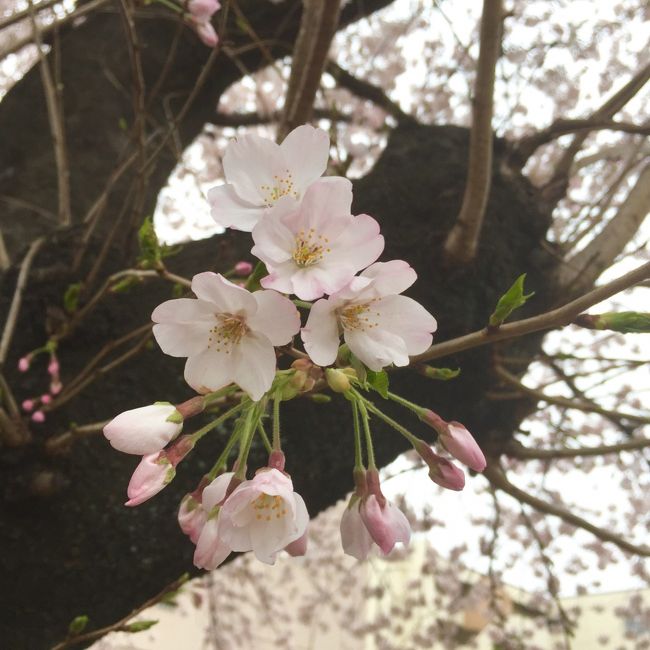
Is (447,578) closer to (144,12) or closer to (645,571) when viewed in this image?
(645,571)

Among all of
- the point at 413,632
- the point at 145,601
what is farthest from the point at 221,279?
the point at 413,632

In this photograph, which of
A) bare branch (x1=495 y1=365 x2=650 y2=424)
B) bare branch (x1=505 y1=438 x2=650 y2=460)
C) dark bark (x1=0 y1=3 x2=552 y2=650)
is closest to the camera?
dark bark (x1=0 y1=3 x2=552 y2=650)

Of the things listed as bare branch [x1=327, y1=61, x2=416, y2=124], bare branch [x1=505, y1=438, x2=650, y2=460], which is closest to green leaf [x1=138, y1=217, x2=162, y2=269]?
bare branch [x1=505, y1=438, x2=650, y2=460]

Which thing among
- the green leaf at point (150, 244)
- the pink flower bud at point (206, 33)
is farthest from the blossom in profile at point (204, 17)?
the green leaf at point (150, 244)

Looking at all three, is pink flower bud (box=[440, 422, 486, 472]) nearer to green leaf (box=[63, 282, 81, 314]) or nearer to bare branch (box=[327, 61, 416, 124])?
green leaf (box=[63, 282, 81, 314])

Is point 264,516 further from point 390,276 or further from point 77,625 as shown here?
point 77,625
